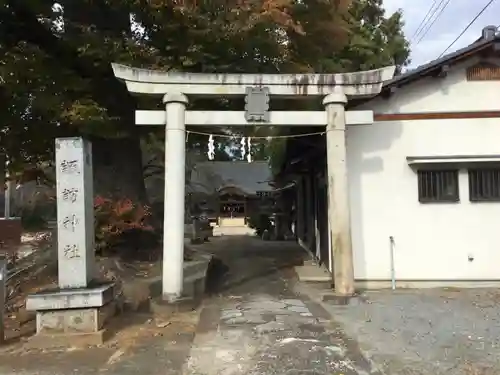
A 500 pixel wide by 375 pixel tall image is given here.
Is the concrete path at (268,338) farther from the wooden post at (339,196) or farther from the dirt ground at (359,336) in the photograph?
the wooden post at (339,196)

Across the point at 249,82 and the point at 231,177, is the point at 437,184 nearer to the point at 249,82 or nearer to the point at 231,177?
the point at 249,82

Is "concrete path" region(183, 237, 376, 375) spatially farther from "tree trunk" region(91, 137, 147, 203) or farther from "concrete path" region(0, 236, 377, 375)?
"tree trunk" region(91, 137, 147, 203)

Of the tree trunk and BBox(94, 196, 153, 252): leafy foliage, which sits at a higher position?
the tree trunk

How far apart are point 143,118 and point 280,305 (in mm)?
4392

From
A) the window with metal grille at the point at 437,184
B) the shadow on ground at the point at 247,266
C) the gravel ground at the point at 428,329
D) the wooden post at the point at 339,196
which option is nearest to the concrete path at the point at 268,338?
the shadow on ground at the point at 247,266

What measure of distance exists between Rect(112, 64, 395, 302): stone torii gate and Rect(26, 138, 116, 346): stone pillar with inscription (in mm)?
1741

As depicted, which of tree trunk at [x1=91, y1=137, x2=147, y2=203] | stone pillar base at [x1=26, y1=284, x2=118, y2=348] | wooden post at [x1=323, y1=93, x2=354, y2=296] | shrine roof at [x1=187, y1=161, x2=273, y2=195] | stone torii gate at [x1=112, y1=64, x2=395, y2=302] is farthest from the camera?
shrine roof at [x1=187, y1=161, x2=273, y2=195]

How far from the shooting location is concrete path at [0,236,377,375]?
645 centimetres

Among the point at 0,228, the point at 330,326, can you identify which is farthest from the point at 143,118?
the point at 0,228

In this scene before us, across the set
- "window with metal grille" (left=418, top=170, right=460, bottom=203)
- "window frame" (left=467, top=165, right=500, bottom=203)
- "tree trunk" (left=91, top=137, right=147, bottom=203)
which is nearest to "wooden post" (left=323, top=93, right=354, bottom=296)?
"window with metal grille" (left=418, top=170, right=460, bottom=203)

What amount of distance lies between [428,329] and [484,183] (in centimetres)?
499

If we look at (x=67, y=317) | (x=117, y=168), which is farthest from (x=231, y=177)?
(x=67, y=317)

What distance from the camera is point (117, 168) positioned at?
1347 centimetres

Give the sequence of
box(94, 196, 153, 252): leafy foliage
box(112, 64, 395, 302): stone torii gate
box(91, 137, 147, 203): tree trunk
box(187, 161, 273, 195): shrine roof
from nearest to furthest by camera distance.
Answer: box(112, 64, 395, 302): stone torii gate, box(94, 196, 153, 252): leafy foliage, box(91, 137, 147, 203): tree trunk, box(187, 161, 273, 195): shrine roof
